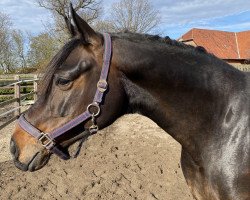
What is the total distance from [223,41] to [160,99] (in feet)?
141

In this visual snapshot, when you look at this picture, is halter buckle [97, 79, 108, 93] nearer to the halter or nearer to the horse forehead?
the halter

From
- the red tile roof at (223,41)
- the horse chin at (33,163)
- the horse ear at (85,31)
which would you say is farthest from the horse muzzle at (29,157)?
the red tile roof at (223,41)

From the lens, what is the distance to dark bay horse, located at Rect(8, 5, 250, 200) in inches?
83.3

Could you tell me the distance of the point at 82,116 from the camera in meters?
2.12

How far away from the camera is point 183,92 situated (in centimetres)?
229

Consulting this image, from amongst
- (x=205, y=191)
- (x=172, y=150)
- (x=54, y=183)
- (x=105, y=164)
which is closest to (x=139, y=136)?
(x=172, y=150)

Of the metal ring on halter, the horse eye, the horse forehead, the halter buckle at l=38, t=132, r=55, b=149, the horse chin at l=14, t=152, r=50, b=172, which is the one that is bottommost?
the horse chin at l=14, t=152, r=50, b=172

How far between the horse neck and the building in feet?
124

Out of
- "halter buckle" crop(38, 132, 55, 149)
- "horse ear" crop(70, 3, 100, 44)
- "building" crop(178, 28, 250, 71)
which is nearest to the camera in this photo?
"horse ear" crop(70, 3, 100, 44)

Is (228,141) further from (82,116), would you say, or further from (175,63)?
(82,116)

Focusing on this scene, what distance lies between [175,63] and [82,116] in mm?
784

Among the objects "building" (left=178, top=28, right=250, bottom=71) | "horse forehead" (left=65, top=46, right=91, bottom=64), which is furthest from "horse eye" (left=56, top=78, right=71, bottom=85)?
"building" (left=178, top=28, right=250, bottom=71)

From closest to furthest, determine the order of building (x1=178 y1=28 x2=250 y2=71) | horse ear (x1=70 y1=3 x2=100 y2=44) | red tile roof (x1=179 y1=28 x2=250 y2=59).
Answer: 1. horse ear (x1=70 y1=3 x2=100 y2=44)
2. building (x1=178 y1=28 x2=250 y2=71)
3. red tile roof (x1=179 y1=28 x2=250 y2=59)

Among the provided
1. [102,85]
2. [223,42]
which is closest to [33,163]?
[102,85]
